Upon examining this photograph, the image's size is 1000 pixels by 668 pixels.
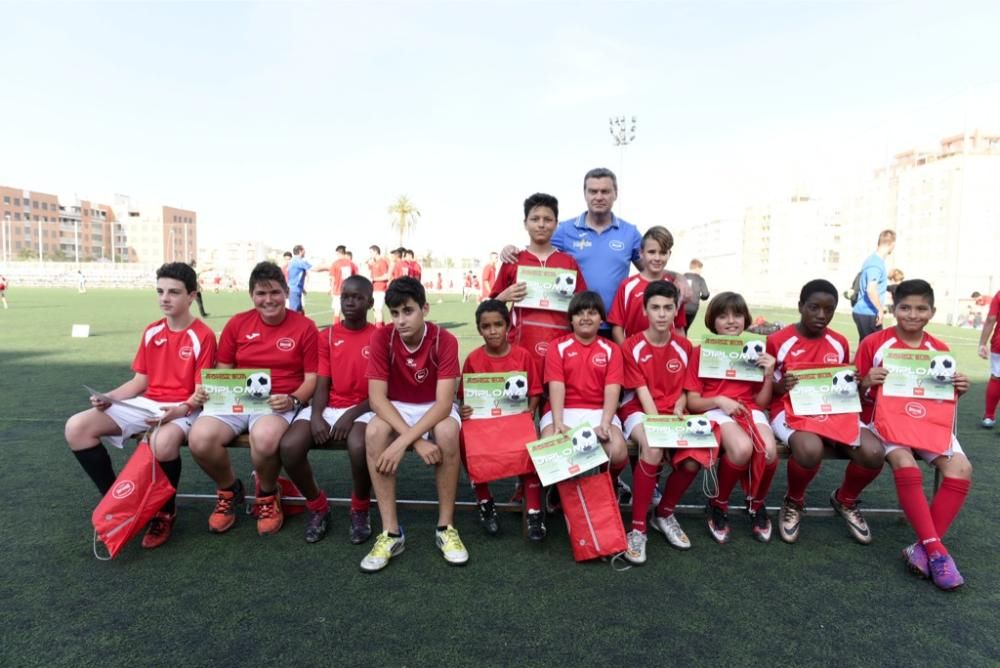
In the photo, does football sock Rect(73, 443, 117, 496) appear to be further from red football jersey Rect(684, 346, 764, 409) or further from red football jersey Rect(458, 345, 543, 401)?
red football jersey Rect(684, 346, 764, 409)

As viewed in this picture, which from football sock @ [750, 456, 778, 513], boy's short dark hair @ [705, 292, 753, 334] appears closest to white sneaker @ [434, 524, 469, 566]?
football sock @ [750, 456, 778, 513]

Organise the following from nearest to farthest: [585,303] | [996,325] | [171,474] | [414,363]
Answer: [171,474] < [414,363] < [585,303] < [996,325]

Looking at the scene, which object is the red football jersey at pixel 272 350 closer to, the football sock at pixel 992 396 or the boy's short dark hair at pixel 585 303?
the boy's short dark hair at pixel 585 303

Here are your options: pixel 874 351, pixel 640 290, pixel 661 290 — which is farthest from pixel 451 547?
pixel 874 351

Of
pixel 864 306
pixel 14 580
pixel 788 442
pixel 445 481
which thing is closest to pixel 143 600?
pixel 14 580

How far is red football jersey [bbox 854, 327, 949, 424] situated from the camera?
346 centimetres

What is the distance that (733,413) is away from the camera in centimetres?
354

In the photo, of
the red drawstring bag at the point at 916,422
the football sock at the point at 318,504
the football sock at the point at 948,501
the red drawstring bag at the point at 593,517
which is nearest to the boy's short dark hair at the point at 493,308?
the red drawstring bag at the point at 593,517

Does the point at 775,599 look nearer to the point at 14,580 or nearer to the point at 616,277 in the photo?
the point at 616,277

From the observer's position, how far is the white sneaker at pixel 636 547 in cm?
316

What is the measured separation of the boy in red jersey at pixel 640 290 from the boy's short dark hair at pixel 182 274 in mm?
2655

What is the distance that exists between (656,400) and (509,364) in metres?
0.93

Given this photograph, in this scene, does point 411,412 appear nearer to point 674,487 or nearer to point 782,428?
point 674,487

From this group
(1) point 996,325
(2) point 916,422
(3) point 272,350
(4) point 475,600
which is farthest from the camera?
(1) point 996,325
